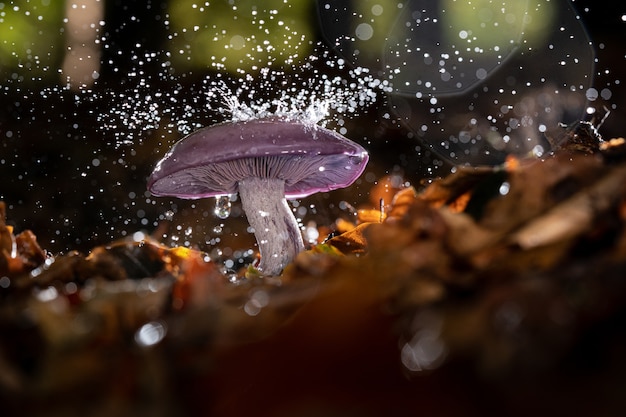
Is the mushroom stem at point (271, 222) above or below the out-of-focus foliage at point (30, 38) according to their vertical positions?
above

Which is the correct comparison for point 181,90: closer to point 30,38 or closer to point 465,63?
point 30,38

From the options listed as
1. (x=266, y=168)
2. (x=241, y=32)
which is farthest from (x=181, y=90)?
(x=266, y=168)

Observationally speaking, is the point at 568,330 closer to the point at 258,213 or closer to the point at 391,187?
the point at 391,187

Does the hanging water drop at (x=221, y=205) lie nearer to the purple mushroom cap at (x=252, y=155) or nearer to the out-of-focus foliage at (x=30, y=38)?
the purple mushroom cap at (x=252, y=155)

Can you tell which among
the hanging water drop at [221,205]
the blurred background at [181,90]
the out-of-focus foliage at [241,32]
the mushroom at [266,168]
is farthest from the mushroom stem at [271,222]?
the out-of-focus foliage at [241,32]

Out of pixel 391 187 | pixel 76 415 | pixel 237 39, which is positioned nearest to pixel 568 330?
pixel 76 415

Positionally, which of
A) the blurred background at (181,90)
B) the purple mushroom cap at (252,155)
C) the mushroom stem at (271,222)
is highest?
the purple mushroom cap at (252,155)

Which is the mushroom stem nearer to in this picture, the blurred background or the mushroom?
the mushroom

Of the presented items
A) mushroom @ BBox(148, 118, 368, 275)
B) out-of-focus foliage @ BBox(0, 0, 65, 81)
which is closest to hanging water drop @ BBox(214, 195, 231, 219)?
mushroom @ BBox(148, 118, 368, 275)
